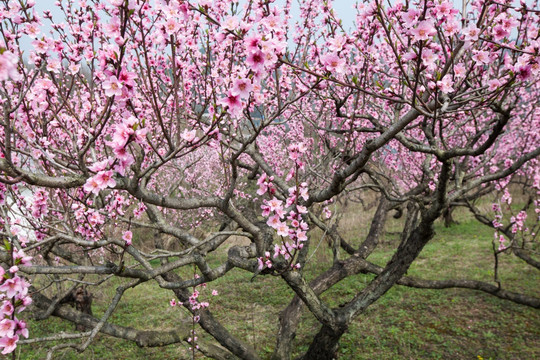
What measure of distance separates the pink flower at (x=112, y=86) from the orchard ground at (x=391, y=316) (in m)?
3.19

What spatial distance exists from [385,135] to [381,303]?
19.7 feet

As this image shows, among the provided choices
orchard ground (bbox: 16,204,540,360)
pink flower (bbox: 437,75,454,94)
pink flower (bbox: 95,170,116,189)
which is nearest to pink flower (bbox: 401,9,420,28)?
pink flower (bbox: 437,75,454,94)

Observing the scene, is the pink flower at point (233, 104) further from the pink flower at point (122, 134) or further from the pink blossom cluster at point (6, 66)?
the pink blossom cluster at point (6, 66)

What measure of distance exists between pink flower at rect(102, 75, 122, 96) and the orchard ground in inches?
126

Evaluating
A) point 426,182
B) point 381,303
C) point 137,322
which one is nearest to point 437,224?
point 381,303

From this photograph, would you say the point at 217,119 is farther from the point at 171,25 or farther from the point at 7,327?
the point at 7,327

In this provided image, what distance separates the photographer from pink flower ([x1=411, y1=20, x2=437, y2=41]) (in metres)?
1.82

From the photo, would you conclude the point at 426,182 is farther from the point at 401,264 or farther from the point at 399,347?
the point at 399,347

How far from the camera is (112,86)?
1761 millimetres

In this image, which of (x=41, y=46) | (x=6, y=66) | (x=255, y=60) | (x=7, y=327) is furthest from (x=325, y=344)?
(x=6, y=66)

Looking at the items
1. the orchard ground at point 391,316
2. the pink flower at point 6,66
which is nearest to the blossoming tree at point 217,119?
the pink flower at point 6,66

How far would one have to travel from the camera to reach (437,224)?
13.9 m

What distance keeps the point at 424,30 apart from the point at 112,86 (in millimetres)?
1680

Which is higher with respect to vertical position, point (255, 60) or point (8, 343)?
point (255, 60)
